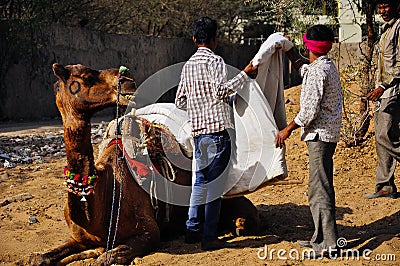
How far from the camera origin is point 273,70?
18.7ft

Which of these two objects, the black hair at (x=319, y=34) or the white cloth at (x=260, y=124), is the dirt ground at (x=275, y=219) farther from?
the black hair at (x=319, y=34)

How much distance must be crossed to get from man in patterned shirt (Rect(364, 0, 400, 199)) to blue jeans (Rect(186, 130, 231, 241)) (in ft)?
7.65

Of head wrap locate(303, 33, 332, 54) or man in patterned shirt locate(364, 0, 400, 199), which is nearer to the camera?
head wrap locate(303, 33, 332, 54)

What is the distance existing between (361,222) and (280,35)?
220 cm

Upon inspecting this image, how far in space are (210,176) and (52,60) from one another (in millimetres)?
13755

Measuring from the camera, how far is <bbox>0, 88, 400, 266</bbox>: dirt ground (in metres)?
5.33

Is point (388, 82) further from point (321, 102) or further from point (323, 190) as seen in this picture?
point (323, 190)

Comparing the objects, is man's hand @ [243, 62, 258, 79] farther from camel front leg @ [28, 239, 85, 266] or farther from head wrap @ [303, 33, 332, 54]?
camel front leg @ [28, 239, 85, 266]

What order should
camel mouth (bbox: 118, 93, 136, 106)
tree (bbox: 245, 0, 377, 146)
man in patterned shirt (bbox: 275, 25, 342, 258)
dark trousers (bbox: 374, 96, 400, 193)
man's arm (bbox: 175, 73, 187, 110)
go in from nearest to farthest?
camel mouth (bbox: 118, 93, 136, 106), man in patterned shirt (bbox: 275, 25, 342, 258), man's arm (bbox: 175, 73, 187, 110), dark trousers (bbox: 374, 96, 400, 193), tree (bbox: 245, 0, 377, 146)

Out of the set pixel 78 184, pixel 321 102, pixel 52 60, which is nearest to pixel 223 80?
pixel 321 102

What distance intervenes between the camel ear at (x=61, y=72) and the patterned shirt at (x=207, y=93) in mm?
1124

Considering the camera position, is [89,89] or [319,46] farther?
[319,46]

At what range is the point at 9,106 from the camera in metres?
17.3

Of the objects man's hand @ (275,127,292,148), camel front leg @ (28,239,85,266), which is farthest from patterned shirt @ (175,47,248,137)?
camel front leg @ (28,239,85,266)
